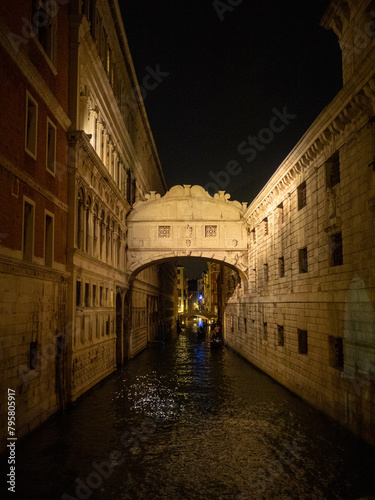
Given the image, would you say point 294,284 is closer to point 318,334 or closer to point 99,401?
point 318,334

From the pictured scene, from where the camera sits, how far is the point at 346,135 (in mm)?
11836

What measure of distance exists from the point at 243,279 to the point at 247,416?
14.2m

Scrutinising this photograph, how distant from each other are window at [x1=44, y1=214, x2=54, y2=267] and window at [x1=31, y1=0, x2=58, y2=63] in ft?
16.5

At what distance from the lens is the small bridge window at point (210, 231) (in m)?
26.0

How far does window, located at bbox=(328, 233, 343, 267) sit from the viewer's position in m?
12.5

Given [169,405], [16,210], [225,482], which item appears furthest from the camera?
[169,405]

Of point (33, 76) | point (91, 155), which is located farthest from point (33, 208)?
point (91, 155)

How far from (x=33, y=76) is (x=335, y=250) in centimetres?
982

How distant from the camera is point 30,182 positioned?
11367 mm

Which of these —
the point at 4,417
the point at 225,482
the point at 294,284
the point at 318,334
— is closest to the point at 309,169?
the point at 294,284

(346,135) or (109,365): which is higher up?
(346,135)

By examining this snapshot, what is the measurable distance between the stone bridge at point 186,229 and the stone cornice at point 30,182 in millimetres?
11471

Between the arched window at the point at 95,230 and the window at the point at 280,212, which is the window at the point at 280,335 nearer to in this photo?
the window at the point at 280,212

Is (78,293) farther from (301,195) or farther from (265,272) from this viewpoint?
(265,272)
